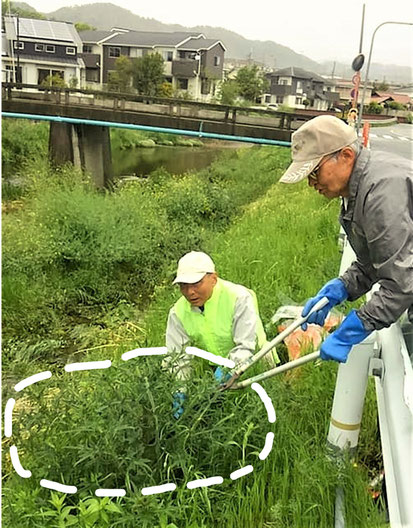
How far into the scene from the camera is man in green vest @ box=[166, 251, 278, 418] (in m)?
2.69

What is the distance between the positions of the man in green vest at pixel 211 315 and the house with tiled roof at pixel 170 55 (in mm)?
12360

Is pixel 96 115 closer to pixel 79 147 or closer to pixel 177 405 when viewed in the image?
pixel 79 147

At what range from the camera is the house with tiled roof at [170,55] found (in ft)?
48.6

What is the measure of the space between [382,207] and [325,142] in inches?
11.6

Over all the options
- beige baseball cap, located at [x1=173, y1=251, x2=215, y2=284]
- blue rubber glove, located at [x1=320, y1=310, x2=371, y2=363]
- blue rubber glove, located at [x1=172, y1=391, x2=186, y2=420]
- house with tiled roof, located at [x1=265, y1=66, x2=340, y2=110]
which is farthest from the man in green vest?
house with tiled roof, located at [x1=265, y1=66, x2=340, y2=110]

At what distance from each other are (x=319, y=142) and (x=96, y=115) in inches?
498

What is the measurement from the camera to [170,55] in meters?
15.9

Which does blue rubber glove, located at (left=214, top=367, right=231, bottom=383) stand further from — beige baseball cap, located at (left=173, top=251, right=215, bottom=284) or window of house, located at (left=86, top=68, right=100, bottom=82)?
window of house, located at (left=86, top=68, right=100, bottom=82)

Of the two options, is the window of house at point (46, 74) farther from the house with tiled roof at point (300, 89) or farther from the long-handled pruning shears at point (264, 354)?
the long-handled pruning shears at point (264, 354)

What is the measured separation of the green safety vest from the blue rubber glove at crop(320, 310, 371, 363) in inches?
30.4

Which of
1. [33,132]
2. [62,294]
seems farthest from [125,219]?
[33,132]

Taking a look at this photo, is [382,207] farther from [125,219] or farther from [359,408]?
[125,219]

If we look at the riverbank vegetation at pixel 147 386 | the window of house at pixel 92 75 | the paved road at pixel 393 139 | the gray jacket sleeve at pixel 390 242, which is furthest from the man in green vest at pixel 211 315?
the window of house at pixel 92 75

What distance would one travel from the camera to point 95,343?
17.5ft
